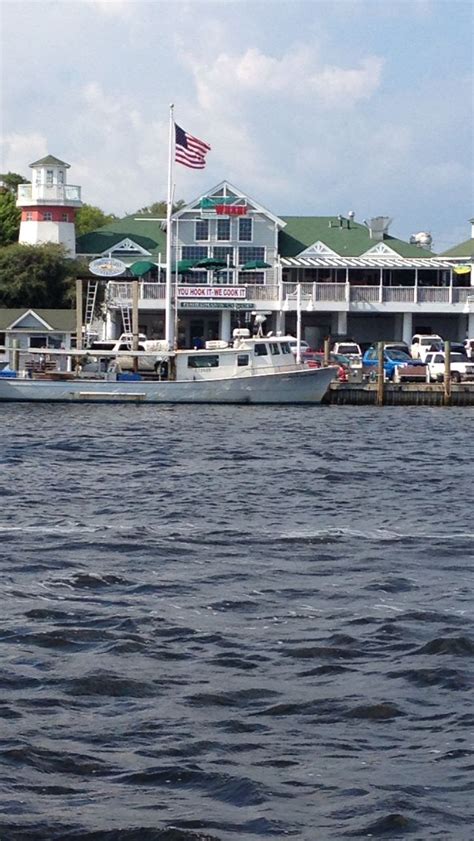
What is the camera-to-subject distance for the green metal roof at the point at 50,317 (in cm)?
7031

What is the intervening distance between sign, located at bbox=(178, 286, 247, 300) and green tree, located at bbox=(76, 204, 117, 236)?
47624 mm

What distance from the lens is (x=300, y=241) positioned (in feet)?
263

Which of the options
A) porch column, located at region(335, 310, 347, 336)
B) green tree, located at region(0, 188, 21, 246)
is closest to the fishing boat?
porch column, located at region(335, 310, 347, 336)

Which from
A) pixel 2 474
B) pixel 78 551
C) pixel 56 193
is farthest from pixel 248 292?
pixel 78 551

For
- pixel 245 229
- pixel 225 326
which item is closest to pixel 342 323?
pixel 225 326

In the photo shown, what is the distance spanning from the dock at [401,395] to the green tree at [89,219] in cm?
6508

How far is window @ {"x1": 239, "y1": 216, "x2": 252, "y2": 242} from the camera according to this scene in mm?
77438

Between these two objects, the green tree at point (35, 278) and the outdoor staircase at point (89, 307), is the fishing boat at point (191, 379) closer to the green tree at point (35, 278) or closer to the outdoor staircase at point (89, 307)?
the outdoor staircase at point (89, 307)

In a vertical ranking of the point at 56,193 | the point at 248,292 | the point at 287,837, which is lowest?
the point at 287,837

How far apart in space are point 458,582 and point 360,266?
6033 centimetres

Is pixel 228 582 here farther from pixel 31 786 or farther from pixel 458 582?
pixel 31 786

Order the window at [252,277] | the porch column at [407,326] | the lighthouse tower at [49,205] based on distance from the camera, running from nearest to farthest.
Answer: the porch column at [407,326] → the window at [252,277] → the lighthouse tower at [49,205]

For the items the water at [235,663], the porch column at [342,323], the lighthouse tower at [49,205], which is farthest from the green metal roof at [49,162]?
the water at [235,663]

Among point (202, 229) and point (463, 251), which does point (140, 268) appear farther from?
point (463, 251)
